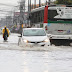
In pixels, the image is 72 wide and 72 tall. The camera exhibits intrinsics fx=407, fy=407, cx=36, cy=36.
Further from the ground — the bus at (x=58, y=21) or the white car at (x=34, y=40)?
the bus at (x=58, y=21)

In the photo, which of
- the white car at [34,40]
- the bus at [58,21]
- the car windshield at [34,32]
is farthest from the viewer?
the bus at [58,21]

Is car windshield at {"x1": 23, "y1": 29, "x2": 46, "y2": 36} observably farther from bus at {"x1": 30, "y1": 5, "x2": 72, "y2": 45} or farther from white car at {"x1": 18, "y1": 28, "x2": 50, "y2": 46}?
bus at {"x1": 30, "y1": 5, "x2": 72, "y2": 45}

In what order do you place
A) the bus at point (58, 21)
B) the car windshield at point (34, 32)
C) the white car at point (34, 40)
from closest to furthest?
the white car at point (34, 40) → the car windshield at point (34, 32) → the bus at point (58, 21)

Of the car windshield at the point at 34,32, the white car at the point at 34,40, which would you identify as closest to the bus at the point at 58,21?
the car windshield at the point at 34,32

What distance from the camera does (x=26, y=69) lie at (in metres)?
13.2

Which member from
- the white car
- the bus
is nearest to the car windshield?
the white car

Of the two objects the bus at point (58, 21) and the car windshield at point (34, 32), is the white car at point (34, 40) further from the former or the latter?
the bus at point (58, 21)

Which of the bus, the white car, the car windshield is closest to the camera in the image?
the white car

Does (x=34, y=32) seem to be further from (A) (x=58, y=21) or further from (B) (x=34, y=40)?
(A) (x=58, y=21)

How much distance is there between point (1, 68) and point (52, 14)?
59.1ft

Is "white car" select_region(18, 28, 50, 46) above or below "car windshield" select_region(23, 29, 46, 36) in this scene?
below

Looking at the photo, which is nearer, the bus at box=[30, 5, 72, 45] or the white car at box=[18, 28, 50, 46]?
the white car at box=[18, 28, 50, 46]

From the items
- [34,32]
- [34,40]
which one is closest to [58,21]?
[34,32]

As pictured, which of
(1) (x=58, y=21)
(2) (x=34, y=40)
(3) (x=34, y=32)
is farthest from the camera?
(1) (x=58, y=21)
